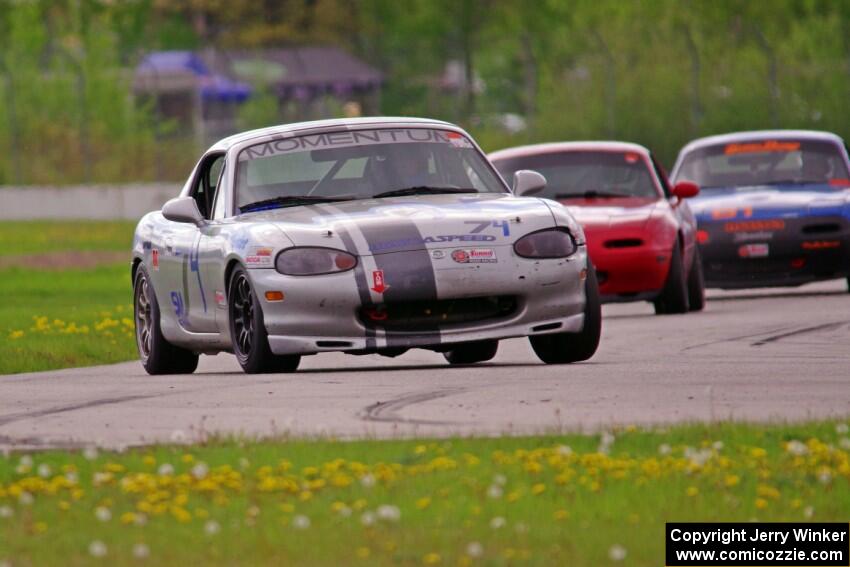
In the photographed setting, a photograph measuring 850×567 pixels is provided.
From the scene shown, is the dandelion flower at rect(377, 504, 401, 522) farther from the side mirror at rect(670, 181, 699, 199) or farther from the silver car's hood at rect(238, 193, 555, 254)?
the side mirror at rect(670, 181, 699, 199)

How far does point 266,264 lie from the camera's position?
11289 mm

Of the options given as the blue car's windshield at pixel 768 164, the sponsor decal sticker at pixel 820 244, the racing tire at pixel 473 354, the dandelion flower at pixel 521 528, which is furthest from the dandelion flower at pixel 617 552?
the blue car's windshield at pixel 768 164

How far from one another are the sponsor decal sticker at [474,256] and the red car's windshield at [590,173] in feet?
23.4

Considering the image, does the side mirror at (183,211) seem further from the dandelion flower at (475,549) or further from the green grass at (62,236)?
the green grass at (62,236)

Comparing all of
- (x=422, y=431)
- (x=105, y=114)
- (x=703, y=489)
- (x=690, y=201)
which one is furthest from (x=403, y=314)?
(x=105, y=114)

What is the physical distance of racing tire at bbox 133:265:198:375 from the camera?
43.3ft

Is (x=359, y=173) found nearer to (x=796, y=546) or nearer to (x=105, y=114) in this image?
(x=796, y=546)

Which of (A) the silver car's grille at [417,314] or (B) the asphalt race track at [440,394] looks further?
(A) the silver car's grille at [417,314]

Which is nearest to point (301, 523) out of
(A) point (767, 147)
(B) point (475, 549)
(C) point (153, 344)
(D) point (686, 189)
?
(B) point (475, 549)

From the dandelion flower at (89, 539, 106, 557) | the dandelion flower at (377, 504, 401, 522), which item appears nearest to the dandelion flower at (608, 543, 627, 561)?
the dandelion flower at (377, 504, 401, 522)

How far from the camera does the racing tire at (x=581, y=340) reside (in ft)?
38.5

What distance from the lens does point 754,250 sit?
19406 millimetres

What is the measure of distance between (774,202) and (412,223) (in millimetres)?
8899

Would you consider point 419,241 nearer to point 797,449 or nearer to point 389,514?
point 797,449
